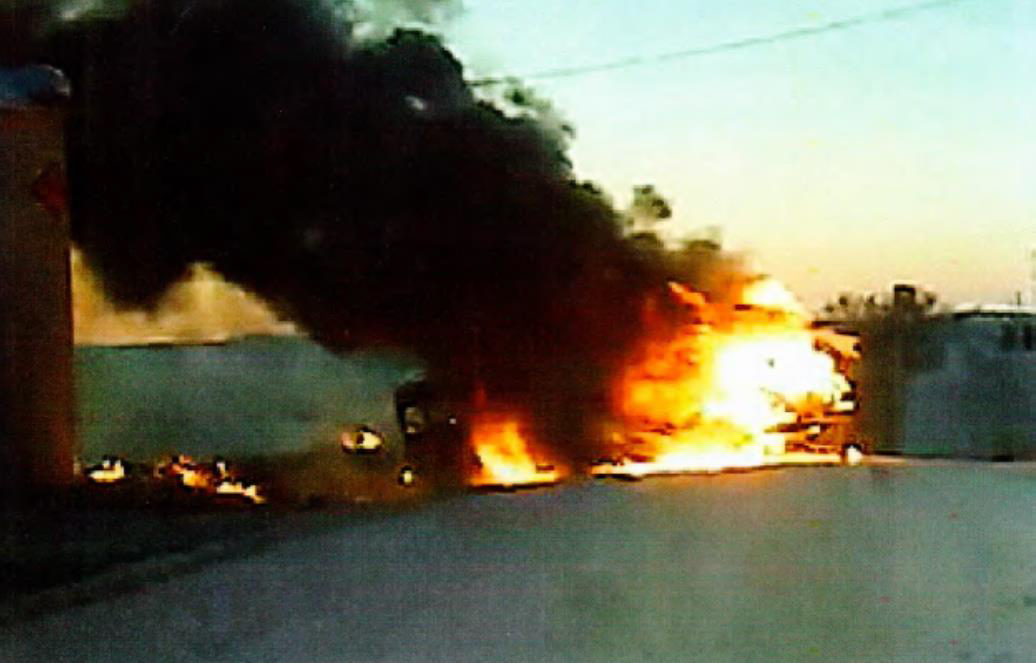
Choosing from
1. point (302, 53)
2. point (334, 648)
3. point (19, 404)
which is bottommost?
point (334, 648)

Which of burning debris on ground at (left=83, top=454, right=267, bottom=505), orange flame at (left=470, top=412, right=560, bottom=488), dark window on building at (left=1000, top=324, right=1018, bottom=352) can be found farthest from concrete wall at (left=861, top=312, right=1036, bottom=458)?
burning debris on ground at (left=83, top=454, right=267, bottom=505)

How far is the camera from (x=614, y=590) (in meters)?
9.51

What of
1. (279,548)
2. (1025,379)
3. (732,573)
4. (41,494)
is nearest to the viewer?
(732,573)

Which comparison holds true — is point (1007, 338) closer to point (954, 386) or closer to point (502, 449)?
point (954, 386)

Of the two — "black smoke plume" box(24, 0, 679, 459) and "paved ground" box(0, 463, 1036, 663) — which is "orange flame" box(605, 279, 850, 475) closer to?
"black smoke plume" box(24, 0, 679, 459)

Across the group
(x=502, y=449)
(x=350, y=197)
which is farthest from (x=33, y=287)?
(x=502, y=449)

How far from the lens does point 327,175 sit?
2412cm

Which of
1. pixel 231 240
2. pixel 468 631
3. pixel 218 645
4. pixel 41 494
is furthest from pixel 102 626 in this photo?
pixel 231 240

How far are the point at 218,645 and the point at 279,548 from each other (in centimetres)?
251

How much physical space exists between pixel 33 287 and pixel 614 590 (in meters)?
8.98

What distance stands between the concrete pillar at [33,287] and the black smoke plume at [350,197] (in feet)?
19.3

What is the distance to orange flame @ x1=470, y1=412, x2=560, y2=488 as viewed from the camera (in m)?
22.3

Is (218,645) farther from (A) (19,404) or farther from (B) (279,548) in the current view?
(A) (19,404)

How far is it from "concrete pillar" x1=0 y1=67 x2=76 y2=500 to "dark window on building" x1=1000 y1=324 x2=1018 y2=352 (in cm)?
1587
